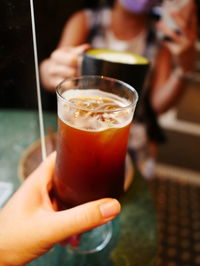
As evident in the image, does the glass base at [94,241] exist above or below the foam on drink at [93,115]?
below

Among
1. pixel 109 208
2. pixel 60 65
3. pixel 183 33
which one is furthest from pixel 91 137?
pixel 183 33

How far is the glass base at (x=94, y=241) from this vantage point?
856 millimetres

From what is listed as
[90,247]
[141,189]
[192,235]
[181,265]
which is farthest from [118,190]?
[192,235]

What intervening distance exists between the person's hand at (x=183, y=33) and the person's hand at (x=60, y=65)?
546 millimetres

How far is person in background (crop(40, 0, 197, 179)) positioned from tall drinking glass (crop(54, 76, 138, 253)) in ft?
2.19

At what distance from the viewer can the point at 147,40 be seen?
175 cm

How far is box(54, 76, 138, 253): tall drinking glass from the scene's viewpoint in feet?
2.06

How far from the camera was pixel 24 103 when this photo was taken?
3.13ft

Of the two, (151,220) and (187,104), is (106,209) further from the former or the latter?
(187,104)

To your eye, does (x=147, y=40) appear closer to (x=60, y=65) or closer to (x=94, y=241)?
(x=60, y=65)

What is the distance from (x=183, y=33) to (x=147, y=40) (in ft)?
1.17

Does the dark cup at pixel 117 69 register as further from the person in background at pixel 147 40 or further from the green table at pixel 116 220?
the person in background at pixel 147 40

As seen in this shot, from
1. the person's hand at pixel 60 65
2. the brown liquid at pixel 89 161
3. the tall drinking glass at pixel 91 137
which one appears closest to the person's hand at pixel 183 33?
the person's hand at pixel 60 65

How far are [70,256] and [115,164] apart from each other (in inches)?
13.4
